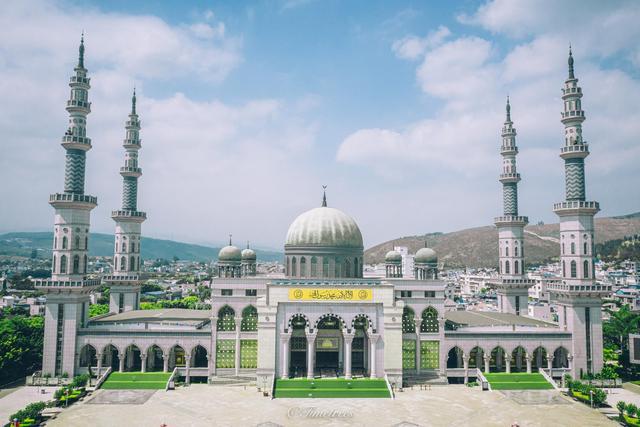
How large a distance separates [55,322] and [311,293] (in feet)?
79.5

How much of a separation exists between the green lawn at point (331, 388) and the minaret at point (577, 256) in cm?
1981

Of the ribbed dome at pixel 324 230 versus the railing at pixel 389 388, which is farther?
the ribbed dome at pixel 324 230

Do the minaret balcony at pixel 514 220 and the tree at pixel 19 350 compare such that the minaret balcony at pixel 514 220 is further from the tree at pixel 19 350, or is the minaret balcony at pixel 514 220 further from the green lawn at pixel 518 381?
the tree at pixel 19 350

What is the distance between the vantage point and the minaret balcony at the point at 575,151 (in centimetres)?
5056

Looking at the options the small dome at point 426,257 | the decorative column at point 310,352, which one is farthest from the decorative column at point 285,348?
the small dome at point 426,257

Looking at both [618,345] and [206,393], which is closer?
[206,393]

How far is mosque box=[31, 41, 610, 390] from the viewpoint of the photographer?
46.3 m

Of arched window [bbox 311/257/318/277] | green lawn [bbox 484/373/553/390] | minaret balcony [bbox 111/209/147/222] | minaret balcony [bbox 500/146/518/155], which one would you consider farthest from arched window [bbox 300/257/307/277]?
minaret balcony [bbox 500/146/518/155]

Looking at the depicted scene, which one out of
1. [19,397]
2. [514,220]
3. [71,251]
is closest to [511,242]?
[514,220]

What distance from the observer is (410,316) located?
49.5 m

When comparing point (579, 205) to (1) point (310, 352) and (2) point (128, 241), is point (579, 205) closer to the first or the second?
(1) point (310, 352)

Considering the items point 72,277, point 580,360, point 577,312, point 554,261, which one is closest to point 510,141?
point 577,312

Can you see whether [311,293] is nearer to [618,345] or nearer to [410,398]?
[410,398]

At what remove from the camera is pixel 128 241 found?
60.5 m
